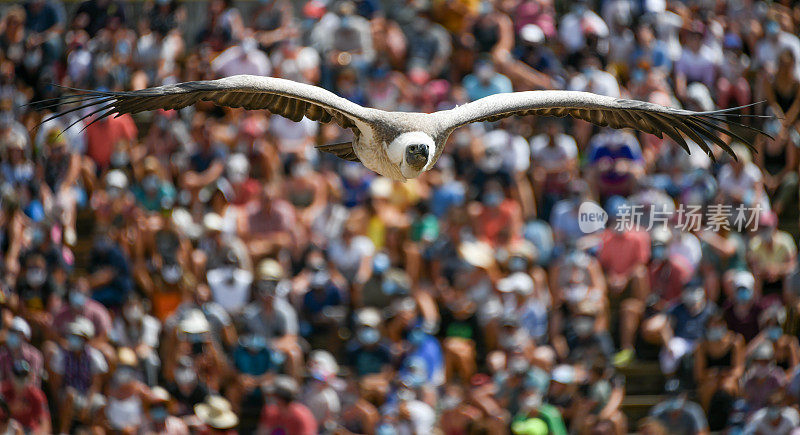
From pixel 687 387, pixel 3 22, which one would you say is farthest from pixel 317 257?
pixel 3 22

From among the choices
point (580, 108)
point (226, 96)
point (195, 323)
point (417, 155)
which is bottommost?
point (195, 323)

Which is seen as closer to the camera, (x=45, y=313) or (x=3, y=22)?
(x=45, y=313)

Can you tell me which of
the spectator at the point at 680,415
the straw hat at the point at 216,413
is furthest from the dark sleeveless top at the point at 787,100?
the straw hat at the point at 216,413

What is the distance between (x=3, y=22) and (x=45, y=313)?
4110mm

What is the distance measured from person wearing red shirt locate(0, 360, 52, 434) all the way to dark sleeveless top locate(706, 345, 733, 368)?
19.7 ft

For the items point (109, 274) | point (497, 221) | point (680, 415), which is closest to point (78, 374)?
point (109, 274)

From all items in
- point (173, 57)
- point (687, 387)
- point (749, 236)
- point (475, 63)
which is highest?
point (173, 57)

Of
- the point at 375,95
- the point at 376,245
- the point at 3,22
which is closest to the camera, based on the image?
the point at 376,245

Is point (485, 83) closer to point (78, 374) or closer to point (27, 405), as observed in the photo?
point (78, 374)

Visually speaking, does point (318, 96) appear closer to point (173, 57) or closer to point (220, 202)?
point (220, 202)

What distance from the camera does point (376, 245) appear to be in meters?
11.1

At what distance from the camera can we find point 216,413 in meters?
10.3

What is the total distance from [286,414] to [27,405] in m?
2.45

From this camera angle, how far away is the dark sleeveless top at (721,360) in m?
10.7
